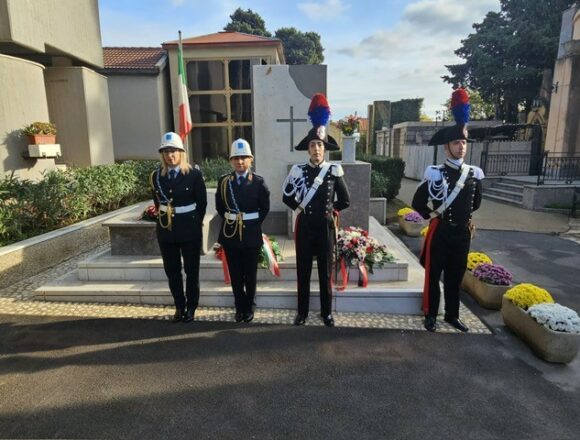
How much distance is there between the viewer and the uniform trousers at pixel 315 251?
144 inches

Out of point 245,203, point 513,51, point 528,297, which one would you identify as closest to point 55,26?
point 245,203

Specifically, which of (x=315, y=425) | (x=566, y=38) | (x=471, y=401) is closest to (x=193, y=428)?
(x=315, y=425)

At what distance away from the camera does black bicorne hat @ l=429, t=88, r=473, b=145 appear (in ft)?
11.3

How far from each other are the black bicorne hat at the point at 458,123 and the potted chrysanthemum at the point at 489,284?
5.88 feet

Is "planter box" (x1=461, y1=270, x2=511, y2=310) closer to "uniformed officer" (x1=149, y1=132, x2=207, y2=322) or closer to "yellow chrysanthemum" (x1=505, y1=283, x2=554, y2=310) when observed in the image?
"yellow chrysanthemum" (x1=505, y1=283, x2=554, y2=310)

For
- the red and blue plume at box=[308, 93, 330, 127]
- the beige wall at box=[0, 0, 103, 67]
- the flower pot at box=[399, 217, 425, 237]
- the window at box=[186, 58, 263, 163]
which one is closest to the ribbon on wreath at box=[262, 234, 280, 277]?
the red and blue plume at box=[308, 93, 330, 127]

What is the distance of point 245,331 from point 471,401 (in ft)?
6.76

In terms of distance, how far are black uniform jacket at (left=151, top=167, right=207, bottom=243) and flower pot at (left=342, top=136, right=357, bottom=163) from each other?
10.9 feet

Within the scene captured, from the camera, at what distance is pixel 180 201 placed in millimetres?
3697

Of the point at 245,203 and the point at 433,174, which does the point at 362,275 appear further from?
the point at 245,203

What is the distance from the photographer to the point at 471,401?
2.66 meters

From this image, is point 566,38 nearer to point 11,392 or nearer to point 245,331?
point 245,331

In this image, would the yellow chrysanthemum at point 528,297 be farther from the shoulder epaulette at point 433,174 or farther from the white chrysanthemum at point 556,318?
the shoulder epaulette at point 433,174

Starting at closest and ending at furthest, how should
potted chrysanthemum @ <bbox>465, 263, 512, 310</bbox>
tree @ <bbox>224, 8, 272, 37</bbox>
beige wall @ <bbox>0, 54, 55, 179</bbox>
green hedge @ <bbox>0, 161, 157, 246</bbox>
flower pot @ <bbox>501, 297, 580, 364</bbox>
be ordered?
flower pot @ <bbox>501, 297, 580, 364</bbox> → potted chrysanthemum @ <bbox>465, 263, 512, 310</bbox> → green hedge @ <bbox>0, 161, 157, 246</bbox> → beige wall @ <bbox>0, 54, 55, 179</bbox> → tree @ <bbox>224, 8, 272, 37</bbox>
